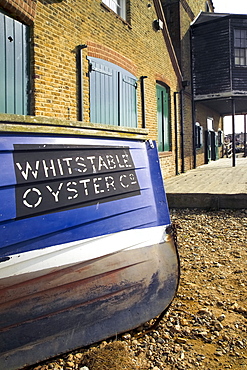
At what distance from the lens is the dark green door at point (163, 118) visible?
11.2m

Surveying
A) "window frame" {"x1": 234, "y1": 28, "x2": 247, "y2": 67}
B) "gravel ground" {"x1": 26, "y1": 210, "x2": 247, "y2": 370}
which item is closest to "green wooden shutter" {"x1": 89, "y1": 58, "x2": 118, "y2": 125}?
"gravel ground" {"x1": 26, "y1": 210, "x2": 247, "y2": 370}

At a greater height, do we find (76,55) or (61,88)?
(76,55)

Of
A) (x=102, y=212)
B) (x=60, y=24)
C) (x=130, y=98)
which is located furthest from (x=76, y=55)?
(x=102, y=212)

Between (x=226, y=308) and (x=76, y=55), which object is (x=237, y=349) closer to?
Result: (x=226, y=308)

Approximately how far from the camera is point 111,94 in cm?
804

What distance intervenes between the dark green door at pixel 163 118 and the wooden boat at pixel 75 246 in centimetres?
Answer: 849

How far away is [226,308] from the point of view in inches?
119

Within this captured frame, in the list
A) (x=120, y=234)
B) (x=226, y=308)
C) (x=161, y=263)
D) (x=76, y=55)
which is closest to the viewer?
(x=120, y=234)

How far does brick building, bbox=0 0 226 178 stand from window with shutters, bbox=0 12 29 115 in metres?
0.02

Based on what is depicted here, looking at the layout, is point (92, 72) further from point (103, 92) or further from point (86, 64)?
point (103, 92)

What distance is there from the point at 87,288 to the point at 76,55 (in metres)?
5.74

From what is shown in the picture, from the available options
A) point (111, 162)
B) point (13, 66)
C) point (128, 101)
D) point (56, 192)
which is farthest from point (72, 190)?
point (128, 101)

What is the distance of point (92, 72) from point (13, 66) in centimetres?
219

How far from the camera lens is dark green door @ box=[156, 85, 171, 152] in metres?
11.2
